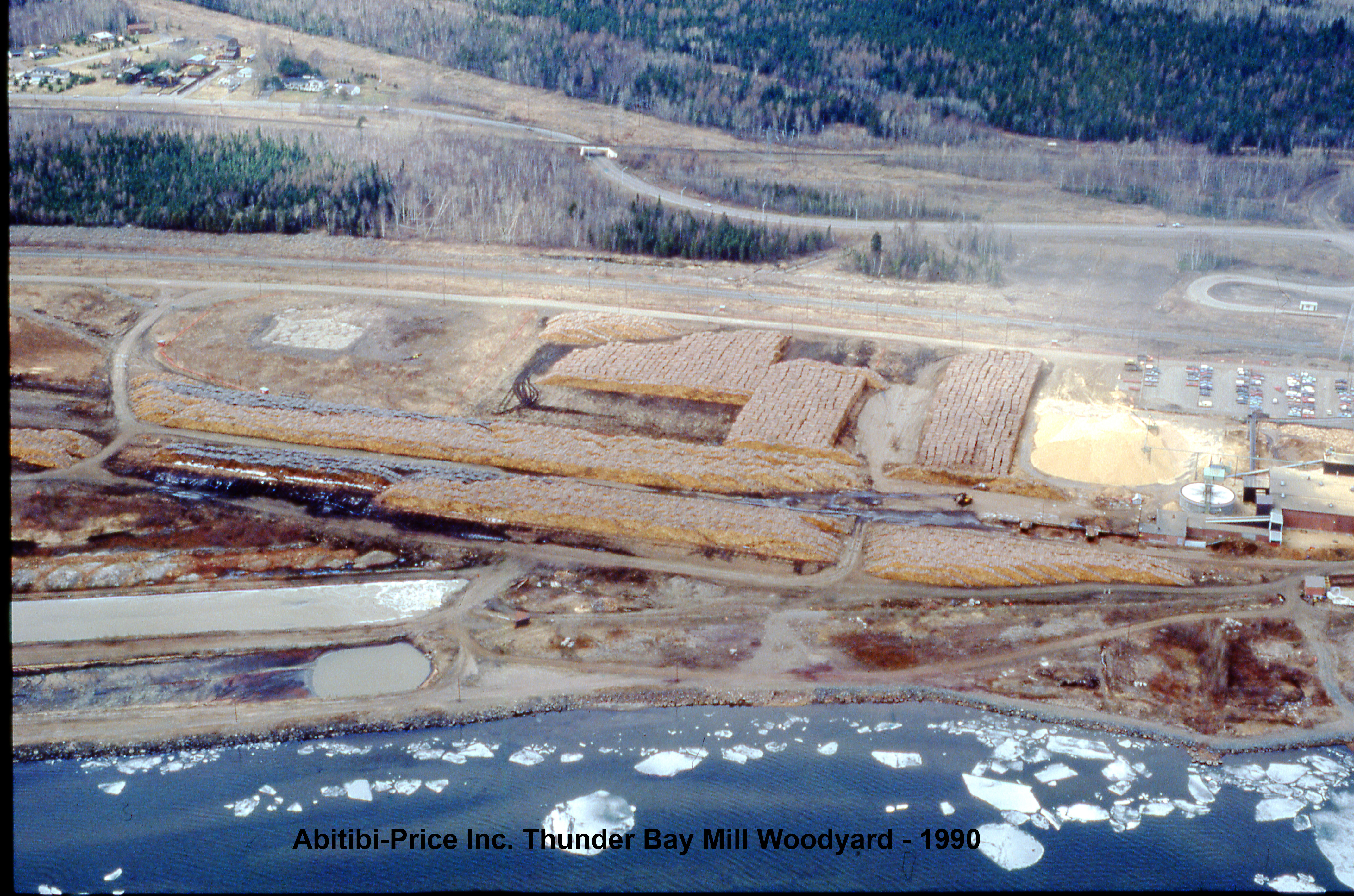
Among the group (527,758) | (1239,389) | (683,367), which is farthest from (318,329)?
(1239,389)

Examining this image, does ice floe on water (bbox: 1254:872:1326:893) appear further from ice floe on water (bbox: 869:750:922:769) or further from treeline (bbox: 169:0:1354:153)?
treeline (bbox: 169:0:1354:153)

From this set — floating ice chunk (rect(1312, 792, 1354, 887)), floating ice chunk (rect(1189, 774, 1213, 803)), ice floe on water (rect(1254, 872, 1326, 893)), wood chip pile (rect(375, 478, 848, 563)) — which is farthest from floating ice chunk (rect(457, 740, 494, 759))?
floating ice chunk (rect(1312, 792, 1354, 887))

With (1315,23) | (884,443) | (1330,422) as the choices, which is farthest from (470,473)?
(1315,23)

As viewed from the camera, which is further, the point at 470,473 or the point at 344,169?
the point at 344,169

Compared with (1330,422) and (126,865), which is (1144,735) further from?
(126,865)

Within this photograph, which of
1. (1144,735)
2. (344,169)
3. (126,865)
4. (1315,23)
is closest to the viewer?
(126,865)

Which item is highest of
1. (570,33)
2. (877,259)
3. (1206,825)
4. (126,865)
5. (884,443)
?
(570,33)

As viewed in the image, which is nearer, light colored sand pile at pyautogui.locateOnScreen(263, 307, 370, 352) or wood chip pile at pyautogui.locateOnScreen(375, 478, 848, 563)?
wood chip pile at pyautogui.locateOnScreen(375, 478, 848, 563)
